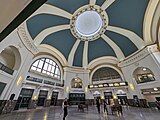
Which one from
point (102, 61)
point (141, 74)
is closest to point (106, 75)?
point (102, 61)

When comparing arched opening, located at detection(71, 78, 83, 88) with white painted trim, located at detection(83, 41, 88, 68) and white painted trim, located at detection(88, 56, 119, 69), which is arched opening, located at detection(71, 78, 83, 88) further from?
white painted trim, located at detection(88, 56, 119, 69)

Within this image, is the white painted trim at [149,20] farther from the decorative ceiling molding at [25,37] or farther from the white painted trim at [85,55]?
the decorative ceiling molding at [25,37]

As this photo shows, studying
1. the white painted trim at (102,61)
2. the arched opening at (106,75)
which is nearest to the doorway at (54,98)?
the arched opening at (106,75)

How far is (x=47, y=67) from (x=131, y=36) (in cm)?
1401

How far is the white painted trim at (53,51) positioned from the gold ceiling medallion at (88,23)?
4.51 meters

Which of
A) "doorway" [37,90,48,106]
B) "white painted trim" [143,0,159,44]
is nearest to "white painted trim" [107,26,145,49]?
"white painted trim" [143,0,159,44]

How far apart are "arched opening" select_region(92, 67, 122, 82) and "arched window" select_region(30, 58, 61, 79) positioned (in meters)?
8.06

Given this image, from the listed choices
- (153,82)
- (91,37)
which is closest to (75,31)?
(91,37)

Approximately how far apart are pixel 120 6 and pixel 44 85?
15.3m

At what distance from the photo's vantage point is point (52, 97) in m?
16.7

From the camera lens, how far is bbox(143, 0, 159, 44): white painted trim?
32.8ft

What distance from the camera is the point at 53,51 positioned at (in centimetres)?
1712

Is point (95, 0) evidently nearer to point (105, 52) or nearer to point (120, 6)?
point (120, 6)

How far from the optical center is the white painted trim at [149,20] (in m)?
9.98
